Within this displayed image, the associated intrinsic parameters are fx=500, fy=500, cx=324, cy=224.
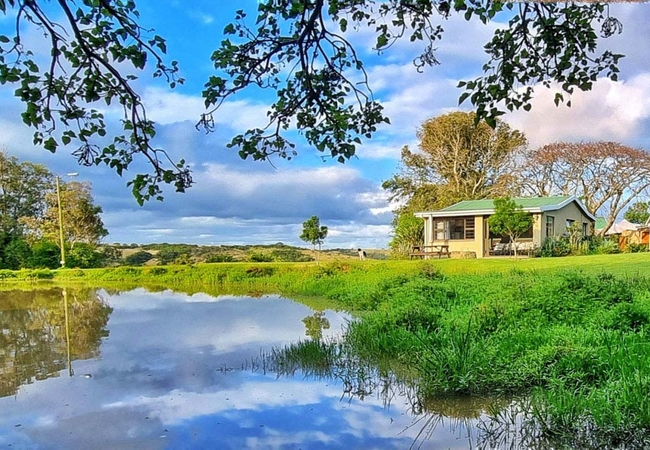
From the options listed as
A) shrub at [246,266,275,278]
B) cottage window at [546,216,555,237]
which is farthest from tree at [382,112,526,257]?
shrub at [246,266,275,278]

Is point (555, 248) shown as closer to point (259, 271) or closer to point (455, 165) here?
point (455, 165)

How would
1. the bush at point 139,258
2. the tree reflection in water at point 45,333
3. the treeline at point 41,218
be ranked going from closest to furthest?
the tree reflection in water at point 45,333, the treeline at point 41,218, the bush at point 139,258

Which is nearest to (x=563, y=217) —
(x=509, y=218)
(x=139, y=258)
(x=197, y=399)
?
(x=509, y=218)

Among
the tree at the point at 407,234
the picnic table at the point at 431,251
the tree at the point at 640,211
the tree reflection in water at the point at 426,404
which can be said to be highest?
the tree at the point at 640,211

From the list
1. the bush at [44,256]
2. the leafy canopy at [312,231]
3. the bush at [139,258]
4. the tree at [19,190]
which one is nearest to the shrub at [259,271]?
the leafy canopy at [312,231]

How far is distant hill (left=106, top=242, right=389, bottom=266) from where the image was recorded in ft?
66.5

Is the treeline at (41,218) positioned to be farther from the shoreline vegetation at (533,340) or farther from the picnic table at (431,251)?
the shoreline vegetation at (533,340)

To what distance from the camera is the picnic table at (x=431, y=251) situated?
18.3 meters

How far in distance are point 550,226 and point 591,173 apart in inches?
203

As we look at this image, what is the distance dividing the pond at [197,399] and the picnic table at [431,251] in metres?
11.0

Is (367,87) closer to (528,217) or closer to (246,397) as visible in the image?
(246,397)

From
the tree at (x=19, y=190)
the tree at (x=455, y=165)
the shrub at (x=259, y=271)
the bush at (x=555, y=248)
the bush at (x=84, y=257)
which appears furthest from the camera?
the tree at (x=455, y=165)

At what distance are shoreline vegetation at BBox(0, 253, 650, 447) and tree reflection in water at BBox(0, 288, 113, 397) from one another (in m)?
3.49

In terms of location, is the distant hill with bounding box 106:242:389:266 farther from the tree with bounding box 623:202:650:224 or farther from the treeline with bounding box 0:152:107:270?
the tree with bounding box 623:202:650:224
